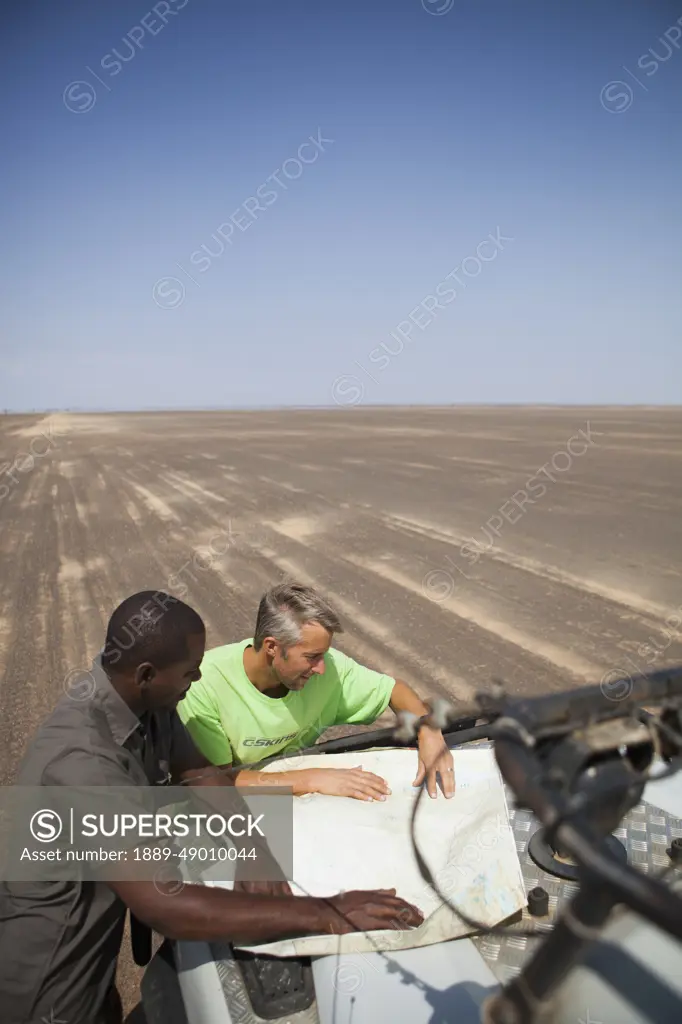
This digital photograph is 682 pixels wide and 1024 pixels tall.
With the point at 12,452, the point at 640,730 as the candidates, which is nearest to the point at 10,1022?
the point at 640,730

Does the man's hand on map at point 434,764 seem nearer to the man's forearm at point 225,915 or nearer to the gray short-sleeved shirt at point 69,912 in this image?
the man's forearm at point 225,915

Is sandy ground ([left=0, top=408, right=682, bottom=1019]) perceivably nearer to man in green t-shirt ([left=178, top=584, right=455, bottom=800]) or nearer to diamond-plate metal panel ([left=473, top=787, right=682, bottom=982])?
man in green t-shirt ([left=178, top=584, right=455, bottom=800])

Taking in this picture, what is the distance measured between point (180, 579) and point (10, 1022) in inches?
268

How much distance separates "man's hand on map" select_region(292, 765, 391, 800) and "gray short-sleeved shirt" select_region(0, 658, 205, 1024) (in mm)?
581

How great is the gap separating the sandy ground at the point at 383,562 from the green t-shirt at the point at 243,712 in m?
0.90

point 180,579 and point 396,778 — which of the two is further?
point 180,579

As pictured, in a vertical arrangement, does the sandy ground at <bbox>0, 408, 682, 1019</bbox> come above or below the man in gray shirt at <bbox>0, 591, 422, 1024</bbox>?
below

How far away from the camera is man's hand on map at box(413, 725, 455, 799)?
7.04 ft

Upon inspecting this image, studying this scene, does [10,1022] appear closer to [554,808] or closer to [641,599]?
[554,808]

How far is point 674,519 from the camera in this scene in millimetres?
11805

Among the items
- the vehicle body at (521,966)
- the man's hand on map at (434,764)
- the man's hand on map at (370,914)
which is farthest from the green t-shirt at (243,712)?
the man's hand on map at (370,914)

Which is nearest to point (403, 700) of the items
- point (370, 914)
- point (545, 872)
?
point (545, 872)

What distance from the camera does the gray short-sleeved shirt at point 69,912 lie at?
5.89 ft

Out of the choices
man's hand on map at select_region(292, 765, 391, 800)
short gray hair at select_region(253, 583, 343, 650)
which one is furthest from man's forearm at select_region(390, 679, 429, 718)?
man's hand on map at select_region(292, 765, 391, 800)
